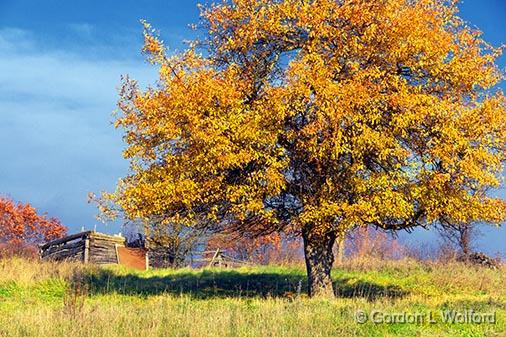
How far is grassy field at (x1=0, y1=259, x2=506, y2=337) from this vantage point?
1316 cm

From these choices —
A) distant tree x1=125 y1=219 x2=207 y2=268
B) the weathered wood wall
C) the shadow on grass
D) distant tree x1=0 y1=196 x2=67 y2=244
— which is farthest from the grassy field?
distant tree x1=0 y1=196 x2=67 y2=244

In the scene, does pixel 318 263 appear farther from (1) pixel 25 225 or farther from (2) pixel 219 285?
(1) pixel 25 225

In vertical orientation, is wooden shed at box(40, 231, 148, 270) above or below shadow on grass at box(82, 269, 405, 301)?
above

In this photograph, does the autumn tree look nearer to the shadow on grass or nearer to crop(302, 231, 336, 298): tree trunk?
crop(302, 231, 336, 298): tree trunk

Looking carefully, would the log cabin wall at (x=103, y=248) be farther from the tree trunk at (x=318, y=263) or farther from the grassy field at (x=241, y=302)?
the tree trunk at (x=318, y=263)

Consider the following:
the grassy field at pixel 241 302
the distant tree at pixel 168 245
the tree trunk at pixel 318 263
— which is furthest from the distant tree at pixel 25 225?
the tree trunk at pixel 318 263

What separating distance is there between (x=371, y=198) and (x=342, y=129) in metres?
2.30

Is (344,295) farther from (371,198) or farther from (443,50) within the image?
Answer: (443,50)

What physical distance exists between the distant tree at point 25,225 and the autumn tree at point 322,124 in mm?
59783

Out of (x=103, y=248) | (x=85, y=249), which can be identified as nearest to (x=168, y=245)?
(x=103, y=248)

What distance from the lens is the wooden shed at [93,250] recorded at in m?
43.6

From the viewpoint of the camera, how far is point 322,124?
743 inches

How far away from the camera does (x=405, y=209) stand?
760 inches

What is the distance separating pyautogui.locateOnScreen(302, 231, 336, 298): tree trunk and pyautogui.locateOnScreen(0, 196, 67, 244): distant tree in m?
59.8
